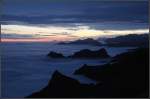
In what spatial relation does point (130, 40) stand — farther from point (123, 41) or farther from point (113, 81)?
point (113, 81)

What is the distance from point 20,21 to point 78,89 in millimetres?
976

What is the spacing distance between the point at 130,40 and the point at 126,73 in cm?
37

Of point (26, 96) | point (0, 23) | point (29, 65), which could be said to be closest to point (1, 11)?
point (0, 23)

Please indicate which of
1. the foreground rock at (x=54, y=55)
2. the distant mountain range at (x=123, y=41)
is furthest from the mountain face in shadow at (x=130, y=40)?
the foreground rock at (x=54, y=55)

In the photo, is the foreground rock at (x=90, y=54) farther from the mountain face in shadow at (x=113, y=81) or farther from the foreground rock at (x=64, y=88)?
the foreground rock at (x=64, y=88)

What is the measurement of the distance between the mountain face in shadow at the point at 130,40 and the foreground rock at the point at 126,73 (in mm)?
82

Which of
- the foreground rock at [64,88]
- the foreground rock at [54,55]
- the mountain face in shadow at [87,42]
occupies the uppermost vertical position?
the mountain face in shadow at [87,42]

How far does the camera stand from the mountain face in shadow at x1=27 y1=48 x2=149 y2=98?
458 centimetres

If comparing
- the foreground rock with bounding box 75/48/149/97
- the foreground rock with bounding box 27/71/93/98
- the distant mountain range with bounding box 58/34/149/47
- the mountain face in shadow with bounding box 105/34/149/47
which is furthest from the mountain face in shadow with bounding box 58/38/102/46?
the foreground rock with bounding box 27/71/93/98

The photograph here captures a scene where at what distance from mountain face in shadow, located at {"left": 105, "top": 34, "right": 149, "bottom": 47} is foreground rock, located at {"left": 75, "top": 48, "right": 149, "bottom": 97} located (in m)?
0.08

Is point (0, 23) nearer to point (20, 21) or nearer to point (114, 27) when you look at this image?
point (20, 21)

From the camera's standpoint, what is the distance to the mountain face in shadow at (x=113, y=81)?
4582 mm

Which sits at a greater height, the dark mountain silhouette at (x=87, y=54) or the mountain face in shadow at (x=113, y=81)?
the dark mountain silhouette at (x=87, y=54)

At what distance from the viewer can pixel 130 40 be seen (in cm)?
467
